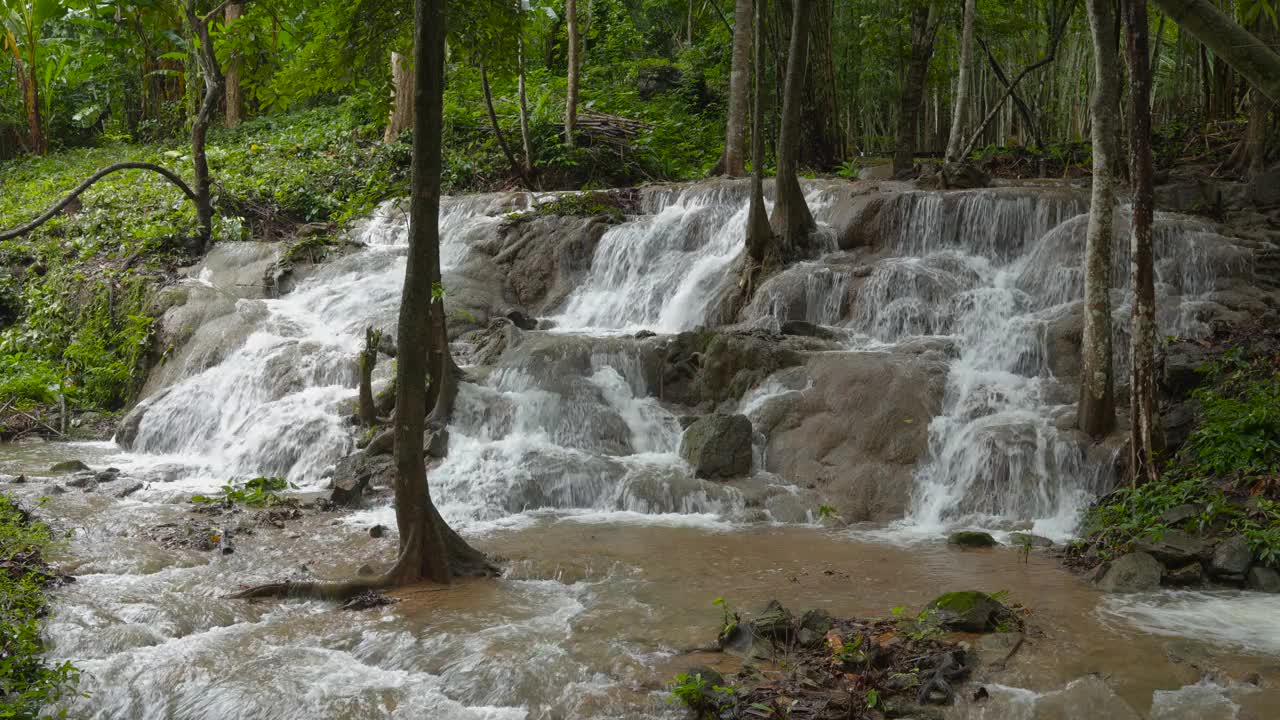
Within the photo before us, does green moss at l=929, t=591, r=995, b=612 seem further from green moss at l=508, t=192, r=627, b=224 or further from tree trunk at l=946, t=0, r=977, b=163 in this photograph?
tree trunk at l=946, t=0, r=977, b=163

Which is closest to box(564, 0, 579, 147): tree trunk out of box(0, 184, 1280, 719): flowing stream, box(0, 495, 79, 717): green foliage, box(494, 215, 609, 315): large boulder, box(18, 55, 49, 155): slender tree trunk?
box(0, 184, 1280, 719): flowing stream

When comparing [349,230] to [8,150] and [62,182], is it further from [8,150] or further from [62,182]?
[8,150]

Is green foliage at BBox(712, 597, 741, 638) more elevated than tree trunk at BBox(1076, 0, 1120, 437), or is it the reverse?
tree trunk at BBox(1076, 0, 1120, 437)

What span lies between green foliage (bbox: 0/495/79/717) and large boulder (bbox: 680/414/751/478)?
5.88 metres

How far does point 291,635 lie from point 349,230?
1328cm

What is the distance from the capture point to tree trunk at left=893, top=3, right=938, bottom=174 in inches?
637

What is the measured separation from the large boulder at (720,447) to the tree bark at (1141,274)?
3.67 metres

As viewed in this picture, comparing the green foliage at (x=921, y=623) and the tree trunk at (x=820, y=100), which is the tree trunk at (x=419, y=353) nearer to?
the green foliage at (x=921, y=623)

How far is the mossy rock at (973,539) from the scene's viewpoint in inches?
322

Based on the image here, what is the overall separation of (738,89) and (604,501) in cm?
945

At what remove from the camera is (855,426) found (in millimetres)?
10227

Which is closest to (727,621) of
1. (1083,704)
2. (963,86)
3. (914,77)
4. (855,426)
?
(1083,704)

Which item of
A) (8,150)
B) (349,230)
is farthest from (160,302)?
(8,150)

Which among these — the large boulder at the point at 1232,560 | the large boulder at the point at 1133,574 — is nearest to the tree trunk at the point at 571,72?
the large boulder at the point at 1133,574
